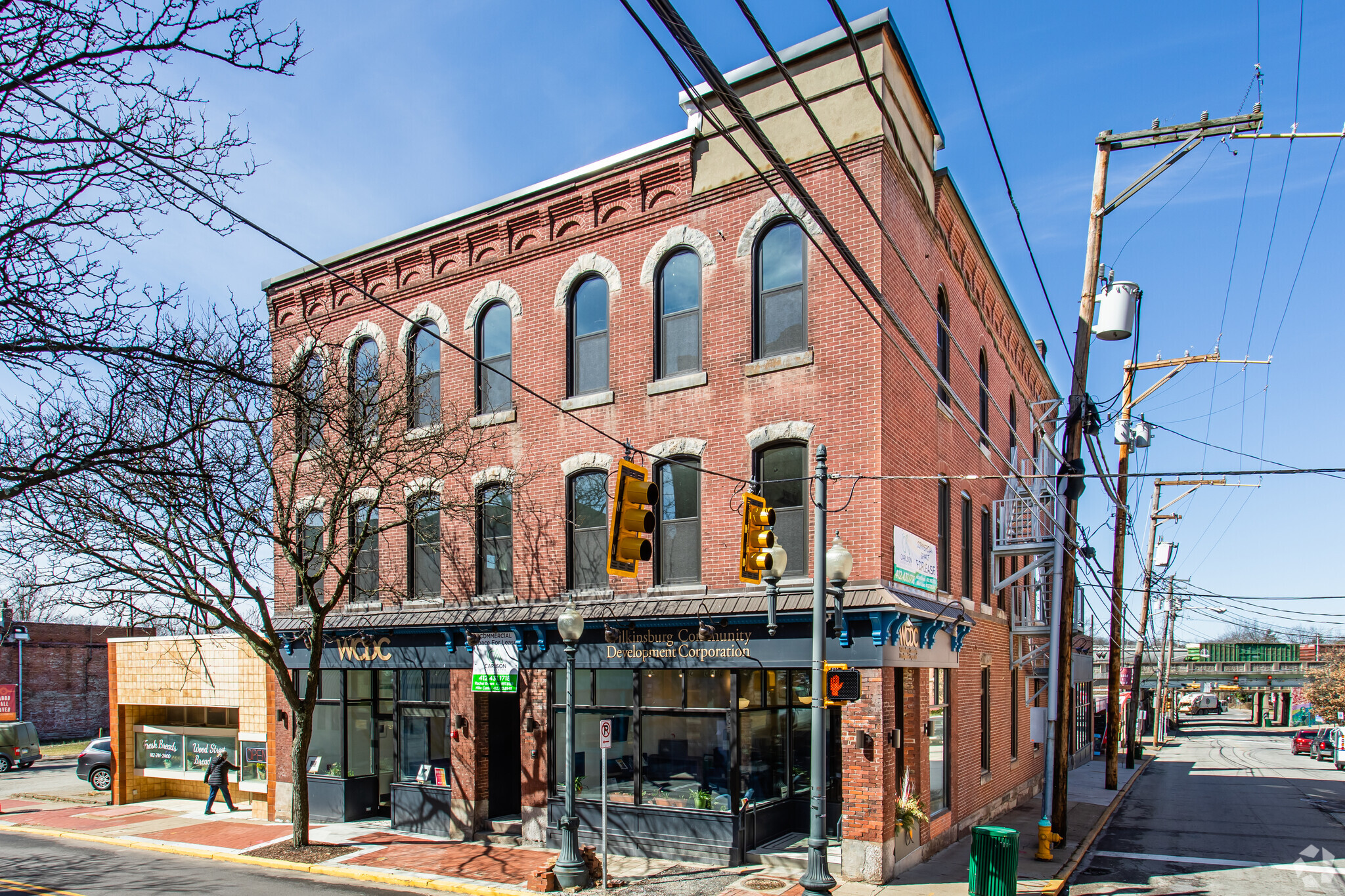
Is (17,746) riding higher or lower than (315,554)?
lower

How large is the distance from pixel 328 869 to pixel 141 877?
2908 millimetres

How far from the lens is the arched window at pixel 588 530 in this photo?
17.5m

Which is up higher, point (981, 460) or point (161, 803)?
point (981, 460)

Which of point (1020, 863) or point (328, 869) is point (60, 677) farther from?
point (1020, 863)

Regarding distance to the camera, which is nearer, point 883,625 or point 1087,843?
point 883,625

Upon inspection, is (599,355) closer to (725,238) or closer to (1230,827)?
(725,238)

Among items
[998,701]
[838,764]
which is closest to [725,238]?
[838,764]

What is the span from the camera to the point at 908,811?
580 inches

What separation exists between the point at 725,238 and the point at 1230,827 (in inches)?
687

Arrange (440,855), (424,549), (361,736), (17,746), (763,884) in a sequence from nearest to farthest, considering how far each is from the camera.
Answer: (763,884)
(440,855)
(424,549)
(361,736)
(17,746)

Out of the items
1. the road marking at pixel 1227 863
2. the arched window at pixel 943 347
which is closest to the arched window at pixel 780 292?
the arched window at pixel 943 347

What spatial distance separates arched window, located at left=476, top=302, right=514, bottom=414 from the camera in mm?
19359

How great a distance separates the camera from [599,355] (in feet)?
59.7

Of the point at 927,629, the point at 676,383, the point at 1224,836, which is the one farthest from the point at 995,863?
the point at 1224,836
